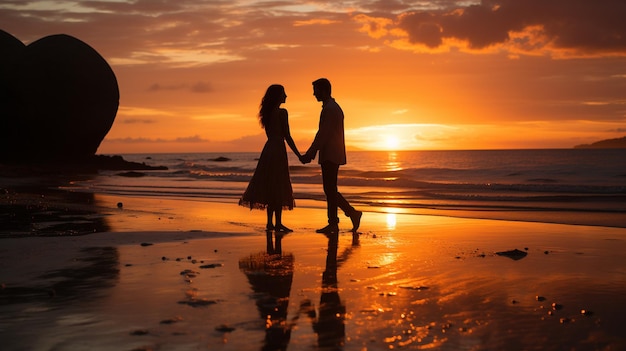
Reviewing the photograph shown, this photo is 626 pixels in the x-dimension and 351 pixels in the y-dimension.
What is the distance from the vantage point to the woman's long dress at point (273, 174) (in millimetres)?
10758

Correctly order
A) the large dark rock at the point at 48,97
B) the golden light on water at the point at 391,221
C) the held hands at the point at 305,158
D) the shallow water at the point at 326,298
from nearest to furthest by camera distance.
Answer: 1. the shallow water at the point at 326,298
2. the held hands at the point at 305,158
3. the golden light on water at the point at 391,221
4. the large dark rock at the point at 48,97

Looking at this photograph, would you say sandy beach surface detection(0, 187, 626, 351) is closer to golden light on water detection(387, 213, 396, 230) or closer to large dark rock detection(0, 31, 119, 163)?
golden light on water detection(387, 213, 396, 230)

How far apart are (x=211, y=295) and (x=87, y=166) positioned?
108 feet

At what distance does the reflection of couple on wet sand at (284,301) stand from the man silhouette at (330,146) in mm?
2562

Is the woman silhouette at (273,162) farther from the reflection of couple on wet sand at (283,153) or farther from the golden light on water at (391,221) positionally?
the golden light on water at (391,221)

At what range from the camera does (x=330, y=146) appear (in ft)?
35.4

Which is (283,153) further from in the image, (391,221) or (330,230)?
(391,221)

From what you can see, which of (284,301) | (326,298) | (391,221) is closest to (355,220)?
(391,221)

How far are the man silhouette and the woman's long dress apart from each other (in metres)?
0.47

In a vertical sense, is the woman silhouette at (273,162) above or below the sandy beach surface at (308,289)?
above

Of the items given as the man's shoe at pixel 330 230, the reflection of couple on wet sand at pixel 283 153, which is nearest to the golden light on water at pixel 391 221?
the reflection of couple on wet sand at pixel 283 153

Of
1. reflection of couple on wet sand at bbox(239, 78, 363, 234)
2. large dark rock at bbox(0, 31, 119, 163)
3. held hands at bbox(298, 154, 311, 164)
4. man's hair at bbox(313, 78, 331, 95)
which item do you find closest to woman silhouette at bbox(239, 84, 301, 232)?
reflection of couple on wet sand at bbox(239, 78, 363, 234)

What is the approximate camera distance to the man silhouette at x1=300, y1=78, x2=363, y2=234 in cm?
1077

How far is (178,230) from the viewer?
10523 mm
